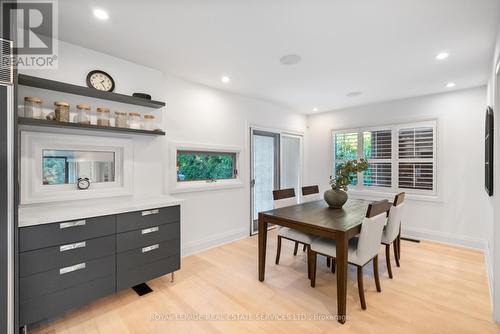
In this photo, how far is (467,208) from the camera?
11.7ft

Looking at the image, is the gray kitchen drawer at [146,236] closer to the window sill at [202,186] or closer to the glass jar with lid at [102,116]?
the window sill at [202,186]

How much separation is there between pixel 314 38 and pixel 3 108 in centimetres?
239

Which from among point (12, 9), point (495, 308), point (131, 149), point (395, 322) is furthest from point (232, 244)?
point (12, 9)

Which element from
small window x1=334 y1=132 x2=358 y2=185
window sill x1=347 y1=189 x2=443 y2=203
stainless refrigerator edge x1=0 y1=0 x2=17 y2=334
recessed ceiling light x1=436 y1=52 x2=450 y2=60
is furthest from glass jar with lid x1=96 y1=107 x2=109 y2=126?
window sill x1=347 y1=189 x2=443 y2=203

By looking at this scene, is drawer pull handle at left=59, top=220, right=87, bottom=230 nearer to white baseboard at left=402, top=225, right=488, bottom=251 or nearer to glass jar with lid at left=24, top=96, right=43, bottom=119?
glass jar with lid at left=24, top=96, right=43, bottom=119

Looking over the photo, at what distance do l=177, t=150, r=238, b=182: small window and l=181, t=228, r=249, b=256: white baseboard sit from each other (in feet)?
2.94

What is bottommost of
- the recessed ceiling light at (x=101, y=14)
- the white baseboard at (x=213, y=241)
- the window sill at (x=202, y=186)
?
the white baseboard at (x=213, y=241)

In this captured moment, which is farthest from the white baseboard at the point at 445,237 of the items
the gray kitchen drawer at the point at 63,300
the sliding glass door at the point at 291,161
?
the gray kitchen drawer at the point at 63,300

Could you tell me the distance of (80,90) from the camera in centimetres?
221

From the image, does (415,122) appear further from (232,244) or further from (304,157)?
Answer: (232,244)

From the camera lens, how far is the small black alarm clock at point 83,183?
234 cm

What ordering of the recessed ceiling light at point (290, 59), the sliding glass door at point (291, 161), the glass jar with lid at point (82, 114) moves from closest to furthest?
the glass jar with lid at point (82, 114), the recessed ceiling light at point (290, 59), the sliding glass door at point (291, 161)

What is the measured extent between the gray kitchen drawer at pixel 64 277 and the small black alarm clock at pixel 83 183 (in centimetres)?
79

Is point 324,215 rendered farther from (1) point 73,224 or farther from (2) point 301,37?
(1) point 73,224
